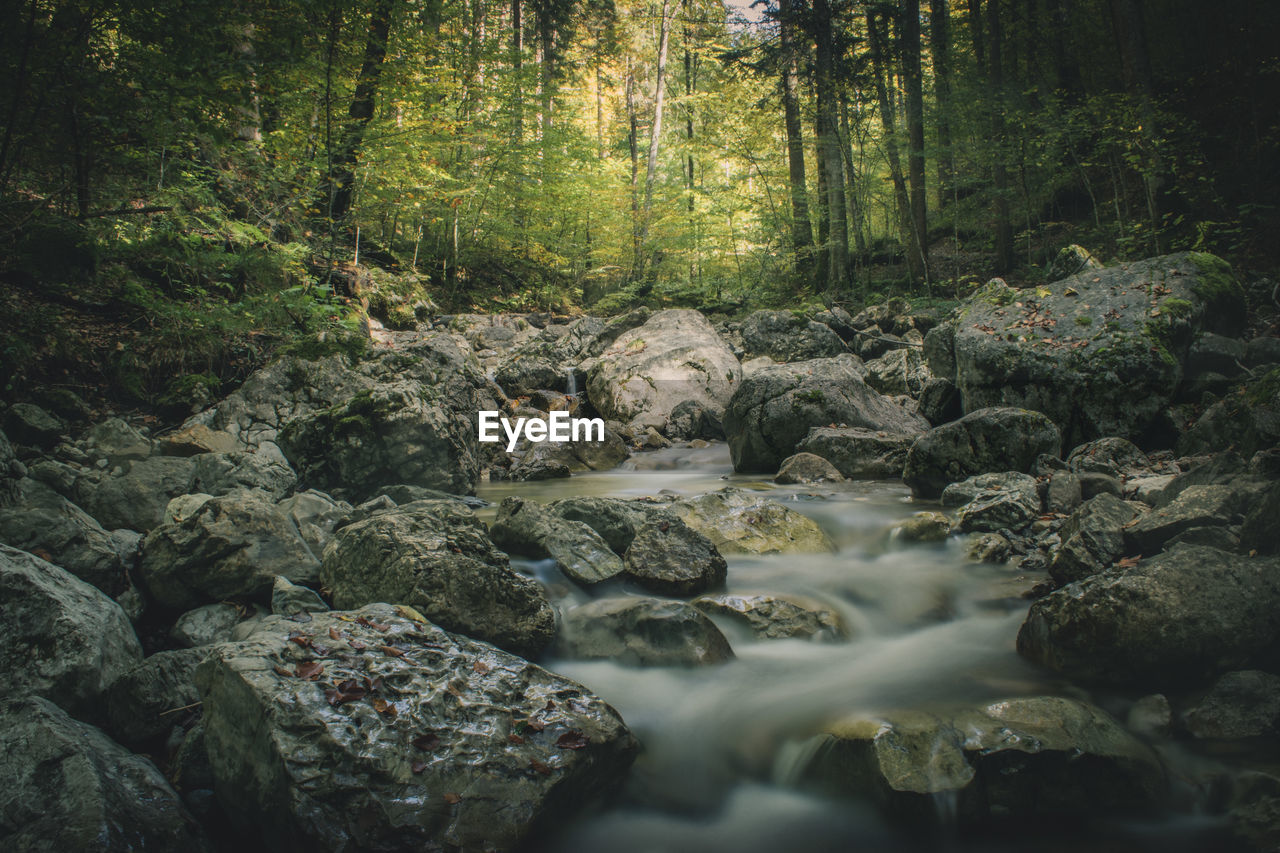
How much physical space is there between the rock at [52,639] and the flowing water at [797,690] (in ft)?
6.78

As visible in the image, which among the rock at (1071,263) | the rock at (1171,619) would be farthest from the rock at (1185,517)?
the rock at (1071,263)

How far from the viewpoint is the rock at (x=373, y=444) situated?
6359 mm

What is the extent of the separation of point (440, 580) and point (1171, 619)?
141 inches

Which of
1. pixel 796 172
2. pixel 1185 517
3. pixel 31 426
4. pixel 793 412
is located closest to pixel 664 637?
pixel 1185 517

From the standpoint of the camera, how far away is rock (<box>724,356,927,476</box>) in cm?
824

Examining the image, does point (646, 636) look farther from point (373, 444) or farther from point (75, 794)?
point (373, 444)

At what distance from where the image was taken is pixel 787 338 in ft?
43.5

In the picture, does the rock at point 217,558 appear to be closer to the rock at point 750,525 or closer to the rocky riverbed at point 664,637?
the rocky riverbed at point 664,637

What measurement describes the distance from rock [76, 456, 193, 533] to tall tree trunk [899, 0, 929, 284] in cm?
1563

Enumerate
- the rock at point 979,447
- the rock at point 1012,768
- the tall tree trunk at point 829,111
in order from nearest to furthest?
1. the rock at point 1012,768
2. the rock at point 979,447
3. the tall tree trunk at point 829,111

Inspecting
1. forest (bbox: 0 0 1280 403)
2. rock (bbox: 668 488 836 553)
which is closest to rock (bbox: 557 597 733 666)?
rock (bbox: 668 488 836 553)

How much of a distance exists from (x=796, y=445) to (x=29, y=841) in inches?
297

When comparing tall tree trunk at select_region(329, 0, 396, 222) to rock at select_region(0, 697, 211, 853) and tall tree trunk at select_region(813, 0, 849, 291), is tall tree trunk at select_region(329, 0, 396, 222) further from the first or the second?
tall tree trunk at select_region(813, 0, 849, 291)

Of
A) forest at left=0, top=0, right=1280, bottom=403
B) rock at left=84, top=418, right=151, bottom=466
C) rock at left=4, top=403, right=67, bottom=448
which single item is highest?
forest at left=0, top=0, right=1280, bottom=403
